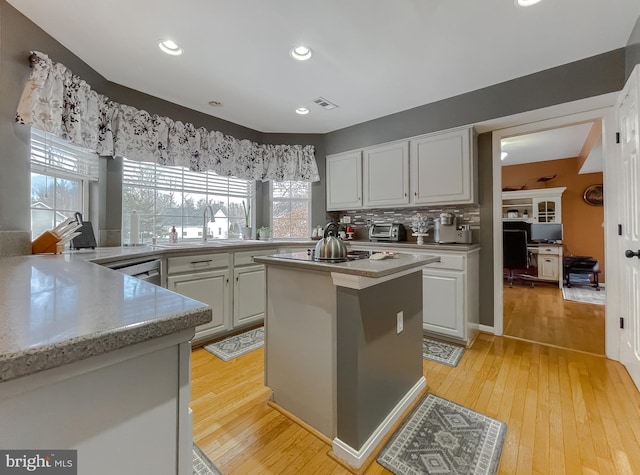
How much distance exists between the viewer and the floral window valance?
189cm

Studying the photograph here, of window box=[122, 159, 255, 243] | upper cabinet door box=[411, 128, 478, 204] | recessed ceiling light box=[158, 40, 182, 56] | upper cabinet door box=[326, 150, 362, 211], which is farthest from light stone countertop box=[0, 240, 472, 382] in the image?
upper cabinet door box=[326, 150, 362, 211]

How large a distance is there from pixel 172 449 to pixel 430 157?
10.2ft

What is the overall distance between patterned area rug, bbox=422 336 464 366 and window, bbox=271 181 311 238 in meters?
2.18

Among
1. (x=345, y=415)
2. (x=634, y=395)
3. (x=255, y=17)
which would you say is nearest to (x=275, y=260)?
(x=345, y=415)

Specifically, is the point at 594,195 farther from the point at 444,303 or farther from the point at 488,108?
the point at 444,303

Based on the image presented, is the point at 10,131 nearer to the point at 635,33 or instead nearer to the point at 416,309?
the point at 416,309

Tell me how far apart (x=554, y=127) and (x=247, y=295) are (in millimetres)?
3498

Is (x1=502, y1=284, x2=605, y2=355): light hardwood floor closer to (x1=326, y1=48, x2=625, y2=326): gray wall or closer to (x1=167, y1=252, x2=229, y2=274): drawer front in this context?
(x1=326, y1=48, x2=625, y2=326): gray wall

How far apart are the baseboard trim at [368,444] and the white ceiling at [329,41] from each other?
2.45 meters

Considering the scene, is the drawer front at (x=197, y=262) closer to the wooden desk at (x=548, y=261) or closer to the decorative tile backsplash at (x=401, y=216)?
the decorative tile backsplash at (x=401, y=216)

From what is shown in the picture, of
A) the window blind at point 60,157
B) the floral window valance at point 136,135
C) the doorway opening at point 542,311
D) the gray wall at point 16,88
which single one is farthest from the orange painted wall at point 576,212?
the gray wall at point 16,88

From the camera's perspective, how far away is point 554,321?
10.9 ft

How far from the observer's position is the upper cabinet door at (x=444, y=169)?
279cm

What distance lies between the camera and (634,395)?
186cm
